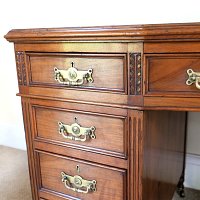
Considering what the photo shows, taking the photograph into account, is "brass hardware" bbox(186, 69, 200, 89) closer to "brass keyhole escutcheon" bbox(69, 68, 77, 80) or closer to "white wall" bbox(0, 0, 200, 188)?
"brass keyhole escutcheon" bbox(69, 68, 77, 80)

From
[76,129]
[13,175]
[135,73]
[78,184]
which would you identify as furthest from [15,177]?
[135,73]

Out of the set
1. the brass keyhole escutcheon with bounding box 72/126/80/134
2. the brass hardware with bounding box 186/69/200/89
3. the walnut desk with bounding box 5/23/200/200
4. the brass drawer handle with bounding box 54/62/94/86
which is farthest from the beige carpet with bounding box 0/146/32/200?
the brass hardware with bounding box 186/69/200/89

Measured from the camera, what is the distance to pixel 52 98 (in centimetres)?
81

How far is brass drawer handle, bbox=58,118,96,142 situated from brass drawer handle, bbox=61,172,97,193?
0.45ft

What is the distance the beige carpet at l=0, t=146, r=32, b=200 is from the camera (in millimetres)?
1297

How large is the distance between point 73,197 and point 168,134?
381 mm

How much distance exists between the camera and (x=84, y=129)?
788mm

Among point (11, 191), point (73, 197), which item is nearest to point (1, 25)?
point (11, 191)

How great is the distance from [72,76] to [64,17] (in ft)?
2.54

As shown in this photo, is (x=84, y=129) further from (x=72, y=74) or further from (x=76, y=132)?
(x=72, y=74)

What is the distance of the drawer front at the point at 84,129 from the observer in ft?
2.45

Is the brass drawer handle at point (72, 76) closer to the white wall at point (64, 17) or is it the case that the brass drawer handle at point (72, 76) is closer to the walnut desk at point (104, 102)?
the walnut desk at point (104, 102)

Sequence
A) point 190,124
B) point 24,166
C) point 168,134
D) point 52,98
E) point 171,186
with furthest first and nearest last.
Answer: point 24,166 → point 190,124 → point 171,186 → point 168,134 → point 52,98

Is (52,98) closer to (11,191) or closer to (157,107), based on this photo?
(157,107)
